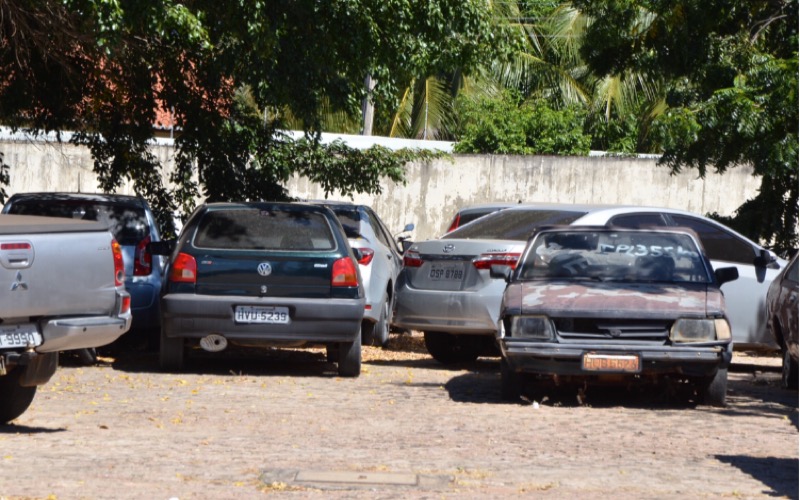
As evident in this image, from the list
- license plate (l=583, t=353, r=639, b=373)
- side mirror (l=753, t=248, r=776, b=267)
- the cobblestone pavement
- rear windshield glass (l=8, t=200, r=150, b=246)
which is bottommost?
the cobblestone pavement

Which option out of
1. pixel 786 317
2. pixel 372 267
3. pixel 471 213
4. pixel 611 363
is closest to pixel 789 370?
pixel 786 317

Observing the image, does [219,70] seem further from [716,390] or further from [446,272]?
[716,390]

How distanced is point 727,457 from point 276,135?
10.6 metres

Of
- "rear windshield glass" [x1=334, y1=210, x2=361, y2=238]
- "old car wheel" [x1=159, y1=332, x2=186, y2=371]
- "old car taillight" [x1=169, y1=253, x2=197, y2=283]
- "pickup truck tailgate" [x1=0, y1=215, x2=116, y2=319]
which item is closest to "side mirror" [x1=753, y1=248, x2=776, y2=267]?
"rear windshield glass" [x1=334, y1=210, x2=361, y2=238]

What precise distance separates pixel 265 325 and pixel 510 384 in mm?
2373

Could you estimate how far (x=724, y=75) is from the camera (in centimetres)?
1655

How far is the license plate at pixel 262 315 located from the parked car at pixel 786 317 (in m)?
4.32

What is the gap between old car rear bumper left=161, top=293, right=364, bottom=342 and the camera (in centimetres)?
1142

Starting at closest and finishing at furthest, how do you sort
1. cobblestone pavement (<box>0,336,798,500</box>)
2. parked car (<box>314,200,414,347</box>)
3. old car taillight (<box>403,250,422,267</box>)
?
cobblestone pavement (<box>0,336,798,500</box>)
old car taillight (<box>403,250,422,267</box>)
parked car (<box>314,200,414,347</box>)

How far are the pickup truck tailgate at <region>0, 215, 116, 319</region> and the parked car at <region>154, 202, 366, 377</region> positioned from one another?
3.29 m

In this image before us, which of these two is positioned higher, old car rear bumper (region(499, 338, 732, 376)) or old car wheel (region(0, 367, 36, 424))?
old car rear bumper (region(499, 338, 732, 376))

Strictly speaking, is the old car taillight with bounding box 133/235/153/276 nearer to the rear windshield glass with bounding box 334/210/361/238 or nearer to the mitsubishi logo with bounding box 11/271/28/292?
the rear windshield glass with bounding box 334/210/361/238

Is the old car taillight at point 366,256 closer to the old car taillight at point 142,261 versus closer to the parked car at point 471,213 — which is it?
the parked car at point 471,213

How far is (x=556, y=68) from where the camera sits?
3972 cm
